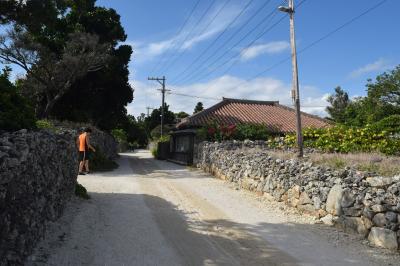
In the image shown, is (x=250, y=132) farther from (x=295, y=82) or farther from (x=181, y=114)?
(x=181, y=114)

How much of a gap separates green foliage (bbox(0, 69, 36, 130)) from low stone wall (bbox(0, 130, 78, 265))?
634 mm

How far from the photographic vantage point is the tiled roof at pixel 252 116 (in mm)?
27328

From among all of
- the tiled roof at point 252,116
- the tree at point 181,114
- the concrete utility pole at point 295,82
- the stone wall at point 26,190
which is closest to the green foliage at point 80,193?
the stone wall at point 26,190

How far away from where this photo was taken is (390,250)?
6992 millimetres

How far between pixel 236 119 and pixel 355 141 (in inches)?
477

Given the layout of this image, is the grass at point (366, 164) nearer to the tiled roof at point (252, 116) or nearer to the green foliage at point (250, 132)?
the green foliage at point (250, 132)

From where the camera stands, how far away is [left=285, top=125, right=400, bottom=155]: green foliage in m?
15.3

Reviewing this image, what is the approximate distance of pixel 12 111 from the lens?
291 inches


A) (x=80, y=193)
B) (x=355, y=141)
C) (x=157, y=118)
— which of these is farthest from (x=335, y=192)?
(x=157, y=118)

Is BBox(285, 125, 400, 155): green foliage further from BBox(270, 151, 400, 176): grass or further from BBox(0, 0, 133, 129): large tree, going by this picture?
BBox(0, 0, 133, 129): large tree

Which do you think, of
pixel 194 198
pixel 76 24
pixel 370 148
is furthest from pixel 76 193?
pixel 76 24

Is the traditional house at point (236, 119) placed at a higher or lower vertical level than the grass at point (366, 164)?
Answer: higher

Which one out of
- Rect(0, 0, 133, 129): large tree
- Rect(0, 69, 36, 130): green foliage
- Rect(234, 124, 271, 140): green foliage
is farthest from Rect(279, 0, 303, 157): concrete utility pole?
Rect(0, 0, 133, 129): large tree

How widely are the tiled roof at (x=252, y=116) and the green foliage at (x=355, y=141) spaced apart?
8257 mm
